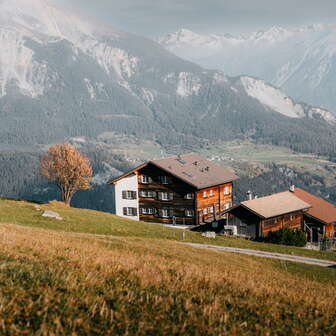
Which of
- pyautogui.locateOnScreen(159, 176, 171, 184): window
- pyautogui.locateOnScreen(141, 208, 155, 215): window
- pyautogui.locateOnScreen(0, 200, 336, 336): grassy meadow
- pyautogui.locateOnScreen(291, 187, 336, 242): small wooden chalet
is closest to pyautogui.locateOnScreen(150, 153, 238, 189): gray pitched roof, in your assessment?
pyautogui.locateOnScreen(159, 176, 171, 184): window

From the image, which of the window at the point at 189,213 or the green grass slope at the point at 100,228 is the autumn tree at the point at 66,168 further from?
the green grass slope at the point at 100,228

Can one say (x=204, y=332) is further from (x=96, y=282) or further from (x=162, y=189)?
(x=162, y=189)

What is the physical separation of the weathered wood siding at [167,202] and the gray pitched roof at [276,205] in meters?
14.2

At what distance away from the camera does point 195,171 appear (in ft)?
281

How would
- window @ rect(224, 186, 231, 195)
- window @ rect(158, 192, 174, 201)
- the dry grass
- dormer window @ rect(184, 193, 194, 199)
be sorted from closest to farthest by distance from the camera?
1. the dry grass
2. dormer window @ rect(184, 193, 194, 199)
3. window @ rect(158, 192, 174, 201)
4. window @ rect(224, 186, 231, 195)

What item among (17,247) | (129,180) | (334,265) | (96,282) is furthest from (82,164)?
(96,282)

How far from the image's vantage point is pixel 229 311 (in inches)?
335

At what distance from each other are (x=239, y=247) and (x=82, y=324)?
131 ft

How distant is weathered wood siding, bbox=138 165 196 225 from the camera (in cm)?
8206

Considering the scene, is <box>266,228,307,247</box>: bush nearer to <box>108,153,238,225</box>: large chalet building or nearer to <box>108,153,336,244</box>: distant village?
<box>108,153,336,244</box>: distant village

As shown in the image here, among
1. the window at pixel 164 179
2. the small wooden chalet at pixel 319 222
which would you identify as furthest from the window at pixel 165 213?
the small wooden chalet at pixel 319 222

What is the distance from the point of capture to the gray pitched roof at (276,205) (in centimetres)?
6894

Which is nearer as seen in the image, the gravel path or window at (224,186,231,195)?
the gravel path

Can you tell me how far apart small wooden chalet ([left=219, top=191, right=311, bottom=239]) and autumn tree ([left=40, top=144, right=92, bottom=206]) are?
2695cm
